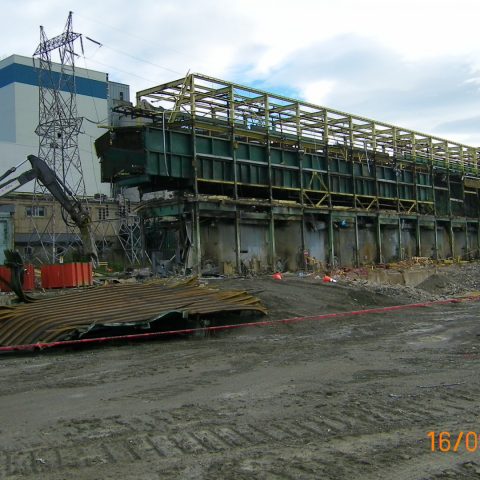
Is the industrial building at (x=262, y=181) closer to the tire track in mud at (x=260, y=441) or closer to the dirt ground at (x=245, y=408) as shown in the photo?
the dirt ground at (x=245, y=408)

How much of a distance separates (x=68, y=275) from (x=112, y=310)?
30.5 ft

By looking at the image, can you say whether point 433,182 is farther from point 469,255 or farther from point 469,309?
point 469,309

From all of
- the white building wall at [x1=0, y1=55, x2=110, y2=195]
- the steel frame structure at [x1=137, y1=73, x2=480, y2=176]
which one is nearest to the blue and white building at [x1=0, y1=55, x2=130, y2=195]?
the white building wall at [x1=0, y1=55, x2=110, y2=195]

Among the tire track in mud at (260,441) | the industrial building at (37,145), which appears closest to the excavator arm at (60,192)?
the tire track in mud at (260,441)

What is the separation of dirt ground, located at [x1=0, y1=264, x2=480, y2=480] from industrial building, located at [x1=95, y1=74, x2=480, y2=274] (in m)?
11.8

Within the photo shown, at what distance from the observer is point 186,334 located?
41.0 feet

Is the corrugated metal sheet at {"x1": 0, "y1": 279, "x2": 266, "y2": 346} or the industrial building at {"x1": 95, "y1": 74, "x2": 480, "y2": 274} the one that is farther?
the industrial building at {"x1": 95, "y1": 74, "x2": 480, "y2": 274}

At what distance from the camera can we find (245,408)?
627 cm

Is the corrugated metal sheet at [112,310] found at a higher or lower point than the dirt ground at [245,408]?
higher

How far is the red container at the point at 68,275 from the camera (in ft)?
67.5

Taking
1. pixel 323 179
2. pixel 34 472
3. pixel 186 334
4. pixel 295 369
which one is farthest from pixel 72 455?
pixel 323 179

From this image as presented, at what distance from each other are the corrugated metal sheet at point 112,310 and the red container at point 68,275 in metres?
6.03

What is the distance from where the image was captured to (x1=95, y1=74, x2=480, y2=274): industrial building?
22891mm

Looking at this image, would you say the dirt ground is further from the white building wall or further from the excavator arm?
the white building wall
